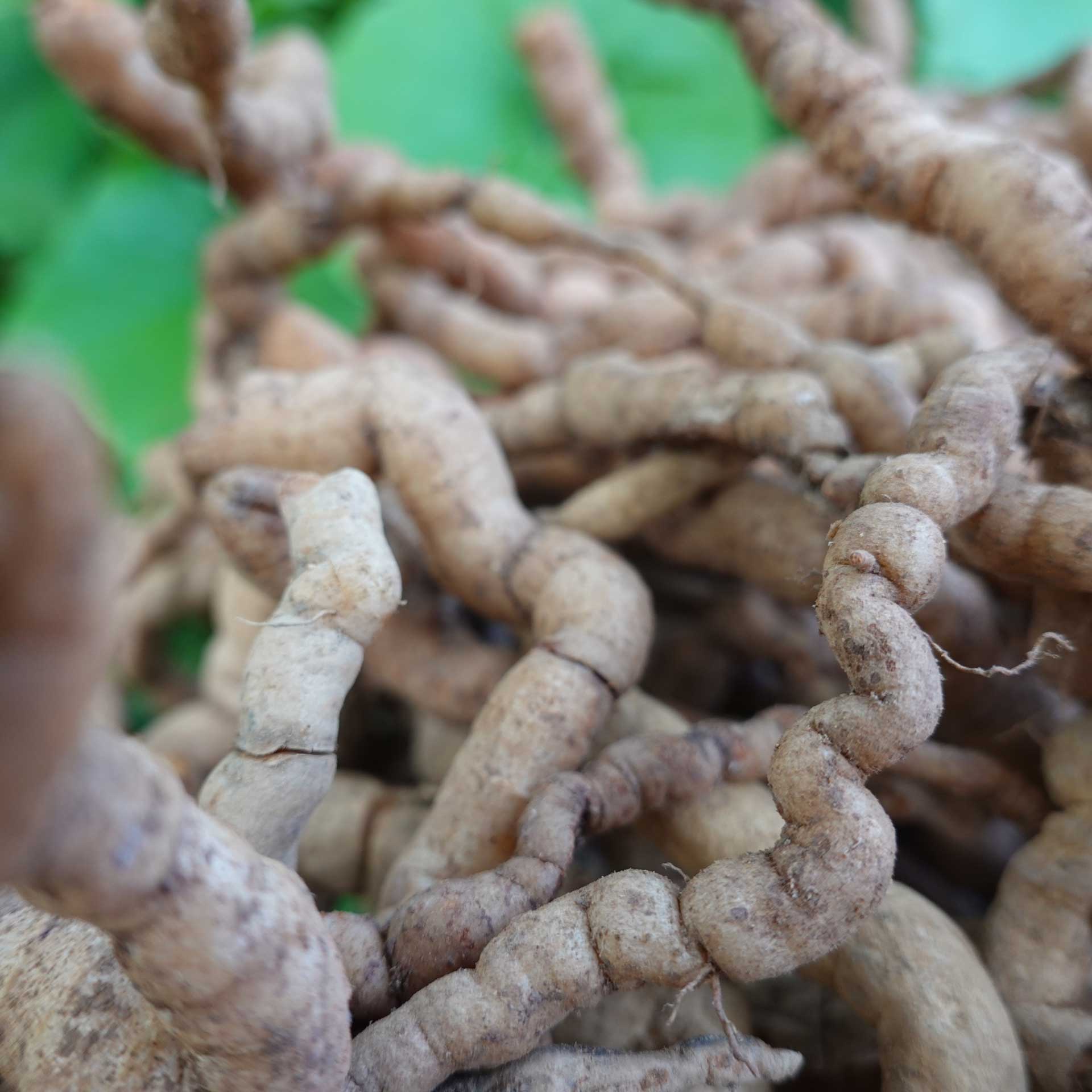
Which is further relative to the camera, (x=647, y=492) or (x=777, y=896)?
(x=647, y=492)

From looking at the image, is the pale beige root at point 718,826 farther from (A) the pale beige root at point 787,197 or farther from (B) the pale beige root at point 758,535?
(A) the pale beige root at point 787,197

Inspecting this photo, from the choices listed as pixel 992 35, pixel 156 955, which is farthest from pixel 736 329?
pixel 992 35

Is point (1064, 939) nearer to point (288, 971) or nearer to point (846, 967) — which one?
point (846, 967)

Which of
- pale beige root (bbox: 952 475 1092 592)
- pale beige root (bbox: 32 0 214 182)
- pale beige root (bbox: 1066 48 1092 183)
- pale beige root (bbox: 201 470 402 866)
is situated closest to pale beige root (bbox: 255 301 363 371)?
pale beige root (bbox: 32 0 214 182)

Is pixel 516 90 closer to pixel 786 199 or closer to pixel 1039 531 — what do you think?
pixel 786 199

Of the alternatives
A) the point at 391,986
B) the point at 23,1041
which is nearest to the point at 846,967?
the point at 391,986

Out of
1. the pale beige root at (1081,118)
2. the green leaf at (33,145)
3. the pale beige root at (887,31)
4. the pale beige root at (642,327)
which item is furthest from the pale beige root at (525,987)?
the pale beige root at (887,31)
